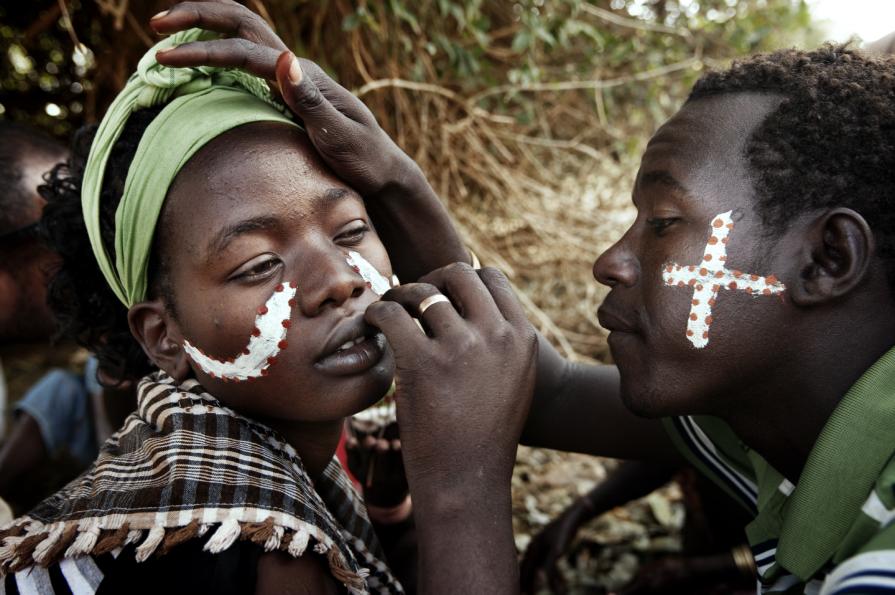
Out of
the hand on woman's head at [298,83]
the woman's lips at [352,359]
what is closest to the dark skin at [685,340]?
the woman's lips at [352,359]

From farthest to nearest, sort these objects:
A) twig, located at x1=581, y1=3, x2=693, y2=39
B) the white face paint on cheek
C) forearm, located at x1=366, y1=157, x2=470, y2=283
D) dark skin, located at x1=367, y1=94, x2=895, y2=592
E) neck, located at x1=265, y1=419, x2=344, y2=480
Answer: twig, located at x1=581, y1=3, x2=693, y2=39
forearm, located at x1=366, y1=157, x2=470, y2=283
neck, located at x1=265, y1=419, x2=344, y2=480
the white face paint on cheek
dark skin, located at x1=367, y1=94, x2=895, y2=592

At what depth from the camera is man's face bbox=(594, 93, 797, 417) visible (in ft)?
4.33

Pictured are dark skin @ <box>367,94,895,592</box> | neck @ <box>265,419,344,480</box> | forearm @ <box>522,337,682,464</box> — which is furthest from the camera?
forearm @ <box>522,337,682,464</box>

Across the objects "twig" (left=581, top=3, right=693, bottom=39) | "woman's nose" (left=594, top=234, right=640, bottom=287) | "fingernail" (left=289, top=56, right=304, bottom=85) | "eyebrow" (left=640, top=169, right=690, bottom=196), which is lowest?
"woman's nose" (left=594, top=234, right=640, bottom=287)

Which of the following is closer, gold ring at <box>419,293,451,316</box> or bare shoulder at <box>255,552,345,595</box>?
bare shoulder at <box>255,552,345,595</box>

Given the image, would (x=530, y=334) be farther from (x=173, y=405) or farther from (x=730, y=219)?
(x=173, y=405)

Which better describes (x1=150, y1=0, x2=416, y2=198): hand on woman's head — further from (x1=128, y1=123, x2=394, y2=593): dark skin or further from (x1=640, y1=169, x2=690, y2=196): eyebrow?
(x1=640, y1=169, x2=690, y2=196): eyebrow

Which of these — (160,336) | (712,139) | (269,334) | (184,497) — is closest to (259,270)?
(269,334)

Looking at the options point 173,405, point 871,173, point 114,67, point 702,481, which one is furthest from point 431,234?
point 114,67

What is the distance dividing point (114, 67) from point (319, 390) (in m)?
2.57

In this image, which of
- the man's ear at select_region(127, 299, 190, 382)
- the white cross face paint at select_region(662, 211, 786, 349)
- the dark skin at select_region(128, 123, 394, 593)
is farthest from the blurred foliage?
the white cross face paint at select_region(662, 211, 786, 349)

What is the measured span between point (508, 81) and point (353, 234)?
2519 millimetres

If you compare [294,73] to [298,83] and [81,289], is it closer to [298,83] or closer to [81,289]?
[298,83]

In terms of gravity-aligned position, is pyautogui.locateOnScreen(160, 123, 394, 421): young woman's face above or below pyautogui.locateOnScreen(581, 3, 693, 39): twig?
below
